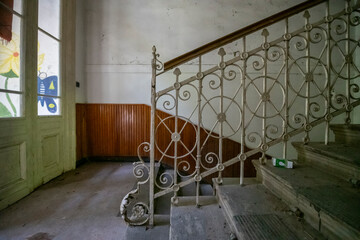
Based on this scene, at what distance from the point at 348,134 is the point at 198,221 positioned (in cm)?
130

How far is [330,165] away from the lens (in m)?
1.14

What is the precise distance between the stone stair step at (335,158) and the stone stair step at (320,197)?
0.15ft

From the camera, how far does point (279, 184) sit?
3.70 feet

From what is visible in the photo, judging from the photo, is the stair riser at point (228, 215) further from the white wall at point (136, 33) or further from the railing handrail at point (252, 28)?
the white wall at point (136, 33)

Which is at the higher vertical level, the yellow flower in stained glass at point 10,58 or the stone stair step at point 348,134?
the yellow flower in stained glass at point 10,58

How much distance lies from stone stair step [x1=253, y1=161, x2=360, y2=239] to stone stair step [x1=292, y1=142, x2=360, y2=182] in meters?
0.04

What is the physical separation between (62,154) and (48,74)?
3.70ft

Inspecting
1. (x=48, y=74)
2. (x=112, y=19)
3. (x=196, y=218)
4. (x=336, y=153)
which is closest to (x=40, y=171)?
(x=48, y=74)

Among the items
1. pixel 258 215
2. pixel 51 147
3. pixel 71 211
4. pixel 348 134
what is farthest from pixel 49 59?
pixel 348 134

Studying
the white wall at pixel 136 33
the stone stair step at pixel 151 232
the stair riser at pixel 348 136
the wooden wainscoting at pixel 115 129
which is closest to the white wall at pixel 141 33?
the white wall at pixel 136 33

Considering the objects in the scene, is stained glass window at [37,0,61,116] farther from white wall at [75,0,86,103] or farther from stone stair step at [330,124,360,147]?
stone stair step at [330,124,360,147]

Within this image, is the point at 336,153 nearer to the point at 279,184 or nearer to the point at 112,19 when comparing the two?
the point at 279,184

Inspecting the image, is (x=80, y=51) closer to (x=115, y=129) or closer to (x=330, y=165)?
(x=115, y=129)

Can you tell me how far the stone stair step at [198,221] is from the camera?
1.00 meters
